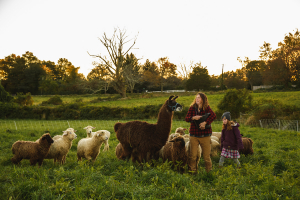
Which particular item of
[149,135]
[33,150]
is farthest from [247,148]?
[33,150]

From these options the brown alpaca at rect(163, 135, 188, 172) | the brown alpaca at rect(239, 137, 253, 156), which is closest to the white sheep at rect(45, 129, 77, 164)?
the brown alpaca at rect(163, 135, 188, 172)

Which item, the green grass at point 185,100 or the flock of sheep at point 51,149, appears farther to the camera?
the green grass at point 185,100

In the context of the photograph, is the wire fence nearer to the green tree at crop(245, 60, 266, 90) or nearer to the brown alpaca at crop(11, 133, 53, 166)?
the brown alpaca at crop(11, 133, 53, 166)

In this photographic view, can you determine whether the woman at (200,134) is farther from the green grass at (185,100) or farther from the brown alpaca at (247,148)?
the green grass at (185,100)

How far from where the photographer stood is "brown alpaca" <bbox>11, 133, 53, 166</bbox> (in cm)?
555

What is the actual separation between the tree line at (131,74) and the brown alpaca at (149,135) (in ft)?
103

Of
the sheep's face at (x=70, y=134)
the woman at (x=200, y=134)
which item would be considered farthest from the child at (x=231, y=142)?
the sheep's face at (x=70, y=134)

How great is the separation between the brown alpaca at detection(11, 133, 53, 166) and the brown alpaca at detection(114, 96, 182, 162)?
2.22m

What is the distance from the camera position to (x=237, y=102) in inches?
685

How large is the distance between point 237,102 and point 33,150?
16.3 metres

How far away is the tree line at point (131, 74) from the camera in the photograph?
38.2 meters

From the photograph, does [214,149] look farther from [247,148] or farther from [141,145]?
[141,145]

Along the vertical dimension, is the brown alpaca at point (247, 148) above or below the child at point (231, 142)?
below

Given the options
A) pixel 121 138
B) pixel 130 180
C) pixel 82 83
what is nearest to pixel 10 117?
pixel 82 83
